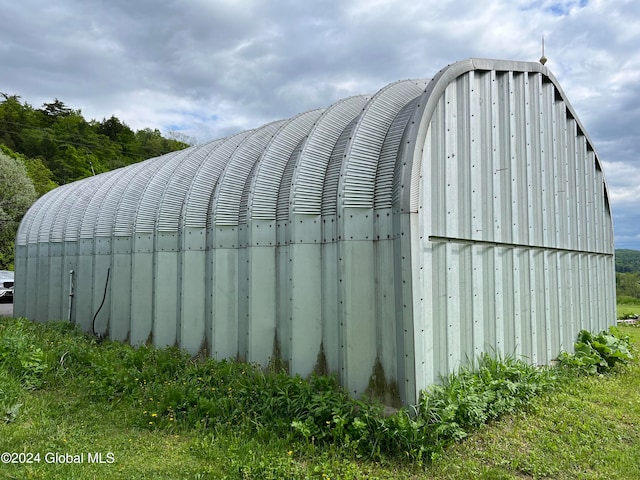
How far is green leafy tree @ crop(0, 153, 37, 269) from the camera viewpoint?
127ft

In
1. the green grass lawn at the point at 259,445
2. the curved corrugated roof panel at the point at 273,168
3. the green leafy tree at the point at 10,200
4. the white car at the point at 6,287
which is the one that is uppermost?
the green leafy tree at the point at 10,200

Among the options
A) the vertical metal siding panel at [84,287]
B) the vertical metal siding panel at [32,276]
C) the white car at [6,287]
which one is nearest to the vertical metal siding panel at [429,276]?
the vertical metal siding panel at [84,287]

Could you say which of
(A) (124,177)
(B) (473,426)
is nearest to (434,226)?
(B) (473,426)

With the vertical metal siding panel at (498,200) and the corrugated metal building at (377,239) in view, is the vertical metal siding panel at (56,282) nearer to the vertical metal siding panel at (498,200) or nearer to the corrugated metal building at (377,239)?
the corrugated metal building at (377,239)

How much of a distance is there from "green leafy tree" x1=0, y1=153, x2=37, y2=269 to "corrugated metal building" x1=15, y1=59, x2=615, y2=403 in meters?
32.9

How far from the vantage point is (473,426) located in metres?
5.84

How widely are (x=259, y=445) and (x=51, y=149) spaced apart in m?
68.2

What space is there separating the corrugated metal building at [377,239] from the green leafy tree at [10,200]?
32940mm

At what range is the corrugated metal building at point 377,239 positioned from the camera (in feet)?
20.7

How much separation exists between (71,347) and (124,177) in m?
5.71

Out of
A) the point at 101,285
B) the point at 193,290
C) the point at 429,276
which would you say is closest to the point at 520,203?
the point at 429,276

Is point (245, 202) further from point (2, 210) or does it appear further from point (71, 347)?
point (2, 210)

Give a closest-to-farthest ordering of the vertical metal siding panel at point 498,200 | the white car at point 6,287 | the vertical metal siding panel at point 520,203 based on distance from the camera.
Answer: the vertical metal siding panel at point 498,200 → the vertical metal siding panel at point 520,203 → the white car at point 6,287

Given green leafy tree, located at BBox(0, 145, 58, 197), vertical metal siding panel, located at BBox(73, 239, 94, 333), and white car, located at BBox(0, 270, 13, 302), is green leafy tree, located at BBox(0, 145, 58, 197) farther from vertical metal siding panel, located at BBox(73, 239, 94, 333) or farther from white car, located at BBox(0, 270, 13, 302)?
vertical metal siding panel, located at BBox(73, 239, 94, 333)
